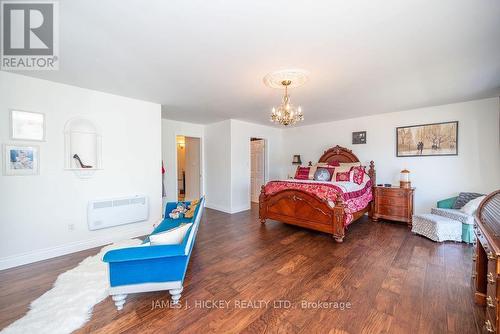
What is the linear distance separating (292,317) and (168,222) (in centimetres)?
211

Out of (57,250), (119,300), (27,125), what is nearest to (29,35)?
(27,125)

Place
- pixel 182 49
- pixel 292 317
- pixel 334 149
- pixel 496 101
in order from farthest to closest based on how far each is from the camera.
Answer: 1. pixel 334 149
2. pixel 496 101
3. pixel 182 49
4. pixel 292 317

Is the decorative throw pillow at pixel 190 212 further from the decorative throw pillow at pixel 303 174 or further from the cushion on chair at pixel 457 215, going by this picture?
the cushion on chair at pixel 457 215

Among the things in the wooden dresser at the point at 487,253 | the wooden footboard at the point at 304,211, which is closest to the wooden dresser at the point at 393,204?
the wooden footboard at the point at 304,211

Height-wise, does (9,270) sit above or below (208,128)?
below

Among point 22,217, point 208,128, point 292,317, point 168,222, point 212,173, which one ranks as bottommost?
point 292,317

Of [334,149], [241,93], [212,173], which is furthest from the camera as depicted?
[212,173]

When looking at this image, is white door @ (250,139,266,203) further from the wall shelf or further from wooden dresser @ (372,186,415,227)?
the wall shelf

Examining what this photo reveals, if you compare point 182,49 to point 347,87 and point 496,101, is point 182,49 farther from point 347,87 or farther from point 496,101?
point 496,101

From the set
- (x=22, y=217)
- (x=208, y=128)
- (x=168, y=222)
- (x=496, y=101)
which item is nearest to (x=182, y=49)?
(x=168, y=222)

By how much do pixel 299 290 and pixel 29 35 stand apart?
353cm

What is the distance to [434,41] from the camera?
6.20ft

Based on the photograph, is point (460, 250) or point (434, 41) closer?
point (434, 41)

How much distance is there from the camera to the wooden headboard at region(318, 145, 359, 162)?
5078 millimetres
